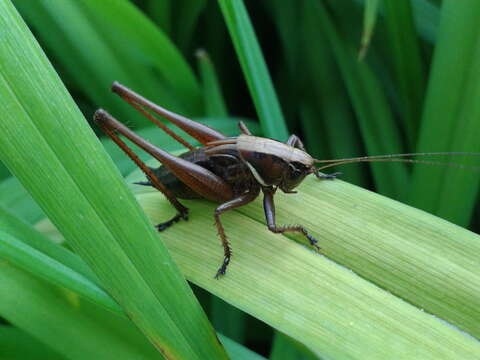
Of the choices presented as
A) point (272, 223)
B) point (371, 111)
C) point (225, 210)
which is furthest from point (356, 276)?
point (371, 111)

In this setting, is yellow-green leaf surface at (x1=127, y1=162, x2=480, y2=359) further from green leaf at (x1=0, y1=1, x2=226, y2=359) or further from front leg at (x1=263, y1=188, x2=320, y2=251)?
green leaf at (x1=0, y1=1, x2=226, y2=359)

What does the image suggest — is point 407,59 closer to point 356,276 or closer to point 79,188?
point 356,276

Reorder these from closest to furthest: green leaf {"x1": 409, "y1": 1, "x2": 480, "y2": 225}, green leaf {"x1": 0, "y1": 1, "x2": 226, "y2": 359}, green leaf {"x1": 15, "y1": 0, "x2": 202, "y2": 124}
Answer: green leaf {"x1": 0, "y1": 1, "x2": 226, "y2": 359}, green leaf {"x1": 409, "y1": 1, "x2": 480, "y2": 225}, green leaf {"x1": 15, "y1": 0, "x2": 202, "y2": 124}

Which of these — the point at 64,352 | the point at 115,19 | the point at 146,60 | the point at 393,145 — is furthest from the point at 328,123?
the point at 64,352

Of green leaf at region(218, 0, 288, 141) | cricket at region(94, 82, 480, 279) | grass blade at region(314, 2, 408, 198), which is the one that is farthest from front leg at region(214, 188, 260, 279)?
grass blade at region(314, 2, 408, 198)

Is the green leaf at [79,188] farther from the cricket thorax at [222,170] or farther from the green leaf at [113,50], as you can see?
the green leaf at [113,50]

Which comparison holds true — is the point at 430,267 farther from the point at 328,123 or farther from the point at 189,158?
the point at 328,123
